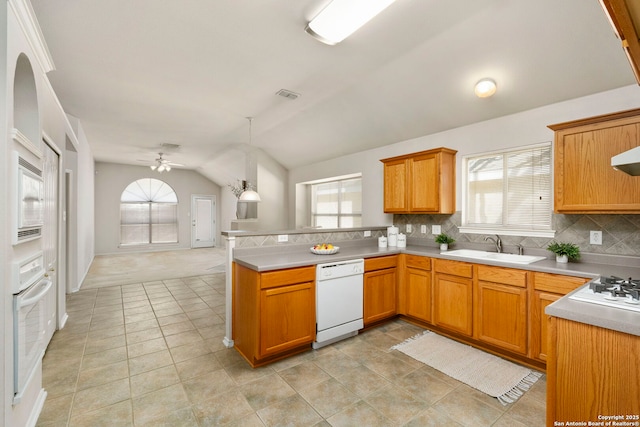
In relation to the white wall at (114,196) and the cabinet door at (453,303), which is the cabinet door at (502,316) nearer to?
the cabinet door at (453,303)

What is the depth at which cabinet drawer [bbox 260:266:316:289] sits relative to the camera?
2.40 meters

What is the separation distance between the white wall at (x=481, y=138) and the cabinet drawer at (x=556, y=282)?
4.42 ft

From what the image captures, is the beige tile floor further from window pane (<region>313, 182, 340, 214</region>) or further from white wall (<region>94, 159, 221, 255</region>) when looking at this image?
white wall (<region>94, 159, 221, 255</region>)

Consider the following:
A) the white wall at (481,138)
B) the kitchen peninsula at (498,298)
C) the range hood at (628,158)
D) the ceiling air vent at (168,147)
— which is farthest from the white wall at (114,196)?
the range hood at (628,158)

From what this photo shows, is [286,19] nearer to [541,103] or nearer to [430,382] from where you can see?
[541,103]

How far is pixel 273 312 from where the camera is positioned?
8.04 feet

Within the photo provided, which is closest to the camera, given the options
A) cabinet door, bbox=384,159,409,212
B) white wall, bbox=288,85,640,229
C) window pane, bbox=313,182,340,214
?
white wall, bbox=288,85,640,229

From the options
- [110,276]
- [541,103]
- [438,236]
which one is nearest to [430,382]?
[438,236]

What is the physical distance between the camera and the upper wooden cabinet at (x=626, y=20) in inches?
35.7

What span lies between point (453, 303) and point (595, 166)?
5.43ft

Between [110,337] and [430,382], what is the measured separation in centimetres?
318

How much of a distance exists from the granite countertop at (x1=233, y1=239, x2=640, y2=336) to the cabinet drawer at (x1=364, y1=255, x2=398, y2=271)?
0.06m

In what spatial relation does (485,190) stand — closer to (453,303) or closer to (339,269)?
(453,303)

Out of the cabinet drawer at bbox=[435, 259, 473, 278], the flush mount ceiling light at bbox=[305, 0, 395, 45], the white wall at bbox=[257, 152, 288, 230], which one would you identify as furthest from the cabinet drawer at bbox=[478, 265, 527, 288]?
the white wall at bbox=[257, 152, 288, 230]
